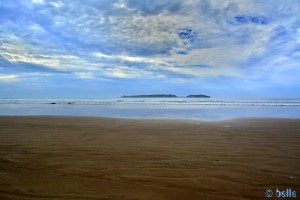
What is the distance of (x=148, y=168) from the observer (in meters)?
4.21

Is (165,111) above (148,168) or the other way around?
above

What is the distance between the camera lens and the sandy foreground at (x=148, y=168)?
3266 millimetres

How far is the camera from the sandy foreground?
10.7ft

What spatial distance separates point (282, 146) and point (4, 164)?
6981mm

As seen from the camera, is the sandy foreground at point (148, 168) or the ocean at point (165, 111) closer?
the sandy foreground at point (148, 168)

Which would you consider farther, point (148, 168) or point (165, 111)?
point (165, 111)

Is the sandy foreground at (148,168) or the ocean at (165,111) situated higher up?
the ocean at (165,111)

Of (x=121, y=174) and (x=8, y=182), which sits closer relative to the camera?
(x=8, y=182)

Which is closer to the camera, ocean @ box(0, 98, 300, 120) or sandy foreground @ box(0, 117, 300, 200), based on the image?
sandy foreground @ box(0, 117, 300, 200)

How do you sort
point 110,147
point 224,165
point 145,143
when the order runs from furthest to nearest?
point 145,143, point 110,147, point 224,165

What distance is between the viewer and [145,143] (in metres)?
6.38

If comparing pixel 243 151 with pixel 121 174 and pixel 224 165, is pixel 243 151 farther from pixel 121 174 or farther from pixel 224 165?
pixel 121 174

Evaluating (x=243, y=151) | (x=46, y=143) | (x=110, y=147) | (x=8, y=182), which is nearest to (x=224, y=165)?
(x=243, y=151)

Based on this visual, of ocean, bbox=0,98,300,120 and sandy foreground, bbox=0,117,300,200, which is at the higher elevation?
ocean, bbox=0,98,300,120
